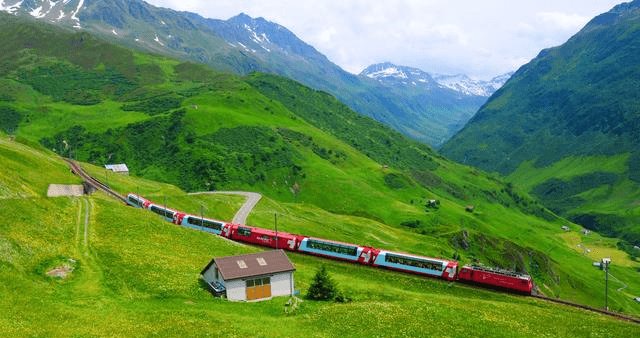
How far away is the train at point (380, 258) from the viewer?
252ft

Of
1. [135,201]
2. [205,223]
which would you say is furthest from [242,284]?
[135,201]

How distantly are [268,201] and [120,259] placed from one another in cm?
9121

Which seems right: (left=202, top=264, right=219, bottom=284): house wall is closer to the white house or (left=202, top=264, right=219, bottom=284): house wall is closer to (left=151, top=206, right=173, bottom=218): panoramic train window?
the white house

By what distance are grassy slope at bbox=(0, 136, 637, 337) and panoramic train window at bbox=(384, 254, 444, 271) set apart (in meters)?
2.82

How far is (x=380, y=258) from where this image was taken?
273ft

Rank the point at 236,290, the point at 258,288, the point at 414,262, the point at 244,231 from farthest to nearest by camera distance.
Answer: the point at 244,231 < the point at 414,262 < the point at 258,288 < the point at 236,290

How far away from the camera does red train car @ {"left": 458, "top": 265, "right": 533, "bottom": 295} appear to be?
248 feet

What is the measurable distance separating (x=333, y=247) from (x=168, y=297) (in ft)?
125

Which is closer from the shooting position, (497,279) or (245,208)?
(497,279)

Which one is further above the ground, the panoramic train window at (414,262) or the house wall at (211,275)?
the panoramic train window at (414,262)

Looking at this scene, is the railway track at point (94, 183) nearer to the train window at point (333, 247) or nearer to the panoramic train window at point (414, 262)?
the train window at point (333, 247)

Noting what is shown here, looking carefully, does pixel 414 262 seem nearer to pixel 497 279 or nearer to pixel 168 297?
pixel 497 279

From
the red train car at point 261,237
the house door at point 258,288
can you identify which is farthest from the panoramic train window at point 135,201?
the house door at point 258,288

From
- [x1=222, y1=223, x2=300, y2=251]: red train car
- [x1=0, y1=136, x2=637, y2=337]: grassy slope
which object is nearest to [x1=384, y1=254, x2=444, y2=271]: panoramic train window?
[x1=0, y1=136, x2=637, y2=337]: grassy slope
